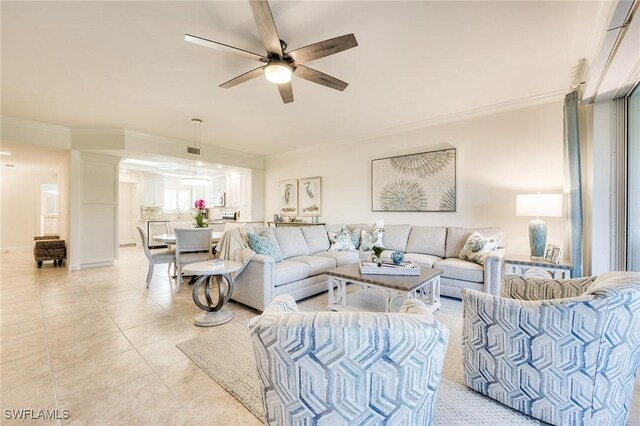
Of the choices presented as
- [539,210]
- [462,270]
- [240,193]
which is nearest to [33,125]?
[240,193]

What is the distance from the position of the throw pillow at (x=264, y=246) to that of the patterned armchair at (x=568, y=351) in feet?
7.43

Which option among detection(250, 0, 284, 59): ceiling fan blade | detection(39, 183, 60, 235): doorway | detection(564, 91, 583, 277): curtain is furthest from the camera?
detection(39, 183, 60, 235): doorway

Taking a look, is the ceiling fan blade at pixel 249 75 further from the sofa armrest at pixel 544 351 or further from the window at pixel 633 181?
the window at pixel 633 181

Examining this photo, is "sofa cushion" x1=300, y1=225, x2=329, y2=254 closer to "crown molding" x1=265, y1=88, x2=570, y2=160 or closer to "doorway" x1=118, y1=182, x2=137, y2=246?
"crown molding" x1=265, y1=88, x2=570, y2=160

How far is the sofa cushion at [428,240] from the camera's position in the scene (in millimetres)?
3984

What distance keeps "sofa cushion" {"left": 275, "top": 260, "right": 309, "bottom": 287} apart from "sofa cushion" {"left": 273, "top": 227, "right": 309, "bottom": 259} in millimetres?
288

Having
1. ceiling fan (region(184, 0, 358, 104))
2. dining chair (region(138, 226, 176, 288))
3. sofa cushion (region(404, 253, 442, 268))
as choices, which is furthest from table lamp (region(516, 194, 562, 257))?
dining chair (region(138, 226, 176, 288))

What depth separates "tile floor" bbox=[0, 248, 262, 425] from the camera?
1.51 m

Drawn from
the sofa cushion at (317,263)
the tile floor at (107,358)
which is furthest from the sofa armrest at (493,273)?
the tile floor at (107,358)

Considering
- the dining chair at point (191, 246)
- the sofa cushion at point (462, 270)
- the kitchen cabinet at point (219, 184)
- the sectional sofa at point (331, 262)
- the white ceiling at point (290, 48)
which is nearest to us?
the white ceiling at point (290, 48)

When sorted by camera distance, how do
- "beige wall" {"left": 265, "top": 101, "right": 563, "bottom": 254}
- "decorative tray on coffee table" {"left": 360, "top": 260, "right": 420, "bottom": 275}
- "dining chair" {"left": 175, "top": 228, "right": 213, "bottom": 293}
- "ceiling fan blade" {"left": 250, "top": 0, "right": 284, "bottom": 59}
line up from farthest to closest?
"dining chair" {"left": 175, "top": 228, "right": 213, "bottom": 293}
"beige wall" {"left": 265, "top": 101, "right": 563, "bottom": 254}
"decorative tray on coffee table" {"left": 360, "top": 260, "right": 420, "bottom": 275}
"ceiling fan blade" {"left": 250, "top": 0, "right": 284, "bottom": 59}

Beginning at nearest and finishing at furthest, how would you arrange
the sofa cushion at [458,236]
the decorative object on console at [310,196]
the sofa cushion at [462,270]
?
the sofa cushion at [462,270] < the sofa cushion at [458,236] < the decorative object on console at [310,196]

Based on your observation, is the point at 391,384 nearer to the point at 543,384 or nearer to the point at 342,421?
the point at 342,421

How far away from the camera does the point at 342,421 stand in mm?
840
